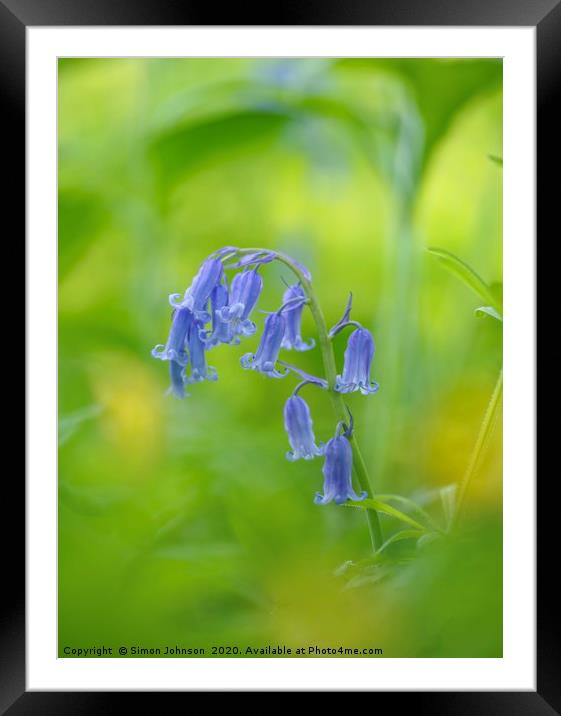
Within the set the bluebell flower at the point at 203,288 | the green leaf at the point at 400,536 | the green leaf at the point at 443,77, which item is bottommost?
the green leaf at the point at 400,536

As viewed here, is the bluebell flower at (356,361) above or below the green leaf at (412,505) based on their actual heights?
above

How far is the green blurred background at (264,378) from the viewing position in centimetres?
242

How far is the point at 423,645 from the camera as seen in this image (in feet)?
7.95

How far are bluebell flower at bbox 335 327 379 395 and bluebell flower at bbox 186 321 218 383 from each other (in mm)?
408

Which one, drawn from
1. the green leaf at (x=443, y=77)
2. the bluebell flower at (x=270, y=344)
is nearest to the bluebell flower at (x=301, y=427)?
the bluebell flower at (x=270, y=344)

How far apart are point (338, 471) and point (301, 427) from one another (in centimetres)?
18

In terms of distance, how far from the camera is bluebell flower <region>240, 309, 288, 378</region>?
2350 millimetres

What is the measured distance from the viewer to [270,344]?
2355 mm

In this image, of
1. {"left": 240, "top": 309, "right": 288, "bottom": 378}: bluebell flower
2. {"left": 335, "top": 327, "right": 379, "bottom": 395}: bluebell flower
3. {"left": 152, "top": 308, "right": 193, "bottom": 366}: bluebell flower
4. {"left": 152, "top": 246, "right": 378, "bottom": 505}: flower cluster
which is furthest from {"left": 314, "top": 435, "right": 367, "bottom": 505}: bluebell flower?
{"left": 152, "top": 308, "right": 193, "bottom": 366}: bluebell flower

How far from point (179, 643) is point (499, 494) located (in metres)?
1.12

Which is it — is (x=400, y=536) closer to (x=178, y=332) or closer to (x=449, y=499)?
(x=449, y=499)

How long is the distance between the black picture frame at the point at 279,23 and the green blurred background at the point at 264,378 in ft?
0.43

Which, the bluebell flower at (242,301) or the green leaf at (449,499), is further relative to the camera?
the green leaf at (449,499)

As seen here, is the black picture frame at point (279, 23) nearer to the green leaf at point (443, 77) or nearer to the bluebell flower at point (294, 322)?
the green leaf at point (443, 77)
